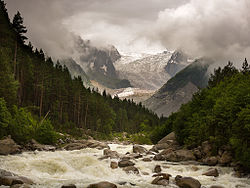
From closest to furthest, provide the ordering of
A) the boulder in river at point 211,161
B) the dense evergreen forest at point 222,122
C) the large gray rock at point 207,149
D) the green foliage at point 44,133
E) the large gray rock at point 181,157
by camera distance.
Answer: the dense evergreen forest at point 222,122, the boulder in river at point 211,161, the large gray rock at point 207,149, the large gray rock at point 181,157, the green foliage at point 44,133

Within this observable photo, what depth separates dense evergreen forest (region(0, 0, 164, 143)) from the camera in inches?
1442

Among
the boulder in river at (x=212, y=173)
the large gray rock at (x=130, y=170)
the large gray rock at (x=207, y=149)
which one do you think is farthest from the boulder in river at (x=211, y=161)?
the large gray rock at (x=130, y=170)

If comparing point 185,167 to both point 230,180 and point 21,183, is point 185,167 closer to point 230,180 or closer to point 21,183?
point 230,180

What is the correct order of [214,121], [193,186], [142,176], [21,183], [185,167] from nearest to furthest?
[21,183] → [193,186] → [142,176] → [185,167] → [214,121]

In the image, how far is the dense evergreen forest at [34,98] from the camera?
36.6m

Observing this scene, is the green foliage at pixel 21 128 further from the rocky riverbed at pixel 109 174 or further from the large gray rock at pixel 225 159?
the large gray rock at pixel 225 159

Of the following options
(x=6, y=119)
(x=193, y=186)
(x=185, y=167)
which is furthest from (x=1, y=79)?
(x=193, y=186)

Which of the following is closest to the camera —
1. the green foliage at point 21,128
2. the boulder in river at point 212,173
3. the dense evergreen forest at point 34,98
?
the boulder in river at point 212,173

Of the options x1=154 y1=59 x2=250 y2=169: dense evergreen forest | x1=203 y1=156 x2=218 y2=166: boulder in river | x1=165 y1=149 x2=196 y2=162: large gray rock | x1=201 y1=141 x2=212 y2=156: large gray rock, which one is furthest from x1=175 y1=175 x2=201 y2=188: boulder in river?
x1=201 y1=141 x2=212 y2=156: large gray rock

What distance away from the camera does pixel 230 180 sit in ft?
66.3

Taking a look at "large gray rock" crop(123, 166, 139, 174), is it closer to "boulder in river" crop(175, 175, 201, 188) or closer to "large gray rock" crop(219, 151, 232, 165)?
"boulder in river" crop(175, 175, 201, 188)

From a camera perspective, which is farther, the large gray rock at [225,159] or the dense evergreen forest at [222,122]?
the large gray rock at [225,159]

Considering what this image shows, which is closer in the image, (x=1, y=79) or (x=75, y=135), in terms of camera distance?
(x=1, y=79)

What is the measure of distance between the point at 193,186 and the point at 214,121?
48.1 ft
